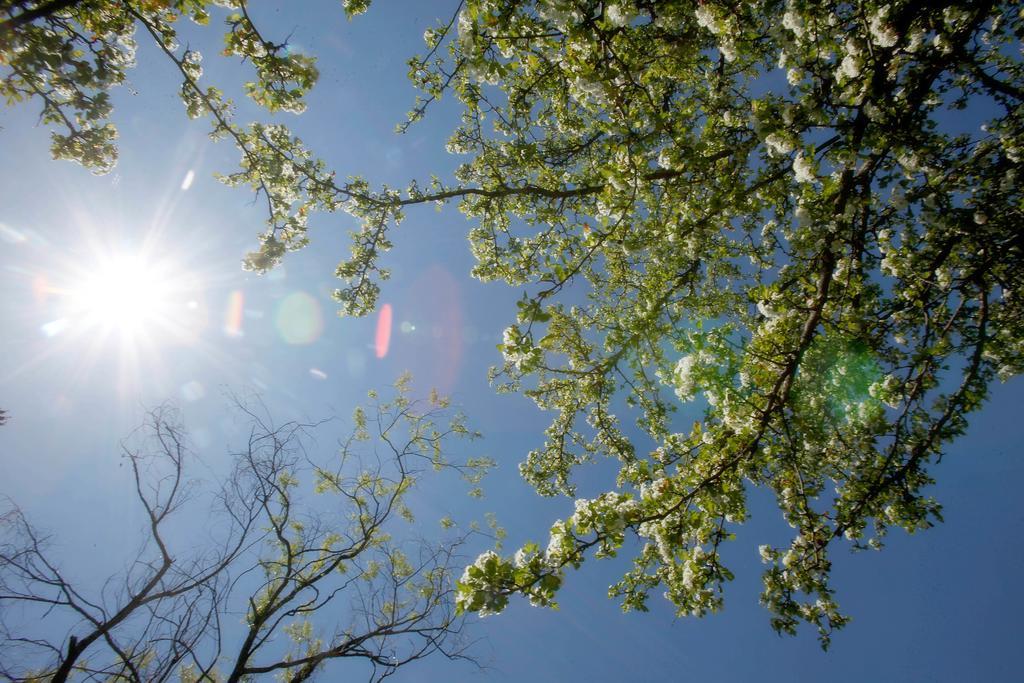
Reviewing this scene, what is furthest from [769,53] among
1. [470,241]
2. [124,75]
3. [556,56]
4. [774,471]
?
[124,75]

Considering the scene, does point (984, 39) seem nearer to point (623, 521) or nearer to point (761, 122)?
point (761, 122)

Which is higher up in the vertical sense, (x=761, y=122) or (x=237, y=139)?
(x=237, y=139)

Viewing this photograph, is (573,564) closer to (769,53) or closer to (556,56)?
(556,56)

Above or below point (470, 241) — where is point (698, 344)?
below

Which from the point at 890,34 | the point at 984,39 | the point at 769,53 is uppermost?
the point at 769,53

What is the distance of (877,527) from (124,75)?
41.1 ft

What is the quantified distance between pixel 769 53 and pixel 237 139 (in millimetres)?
9277

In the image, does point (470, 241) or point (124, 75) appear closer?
point (124, 75)

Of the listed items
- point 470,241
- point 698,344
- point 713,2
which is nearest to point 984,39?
point 713,2

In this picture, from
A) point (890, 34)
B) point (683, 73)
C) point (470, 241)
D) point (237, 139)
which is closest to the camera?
point (890, 34)

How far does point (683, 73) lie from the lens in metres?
7.10

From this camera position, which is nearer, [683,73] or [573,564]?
[573,564]

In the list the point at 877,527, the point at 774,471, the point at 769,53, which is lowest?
the point at 877,527

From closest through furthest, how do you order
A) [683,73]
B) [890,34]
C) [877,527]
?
[890,34], [877,527], [683,73]
